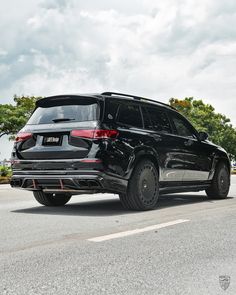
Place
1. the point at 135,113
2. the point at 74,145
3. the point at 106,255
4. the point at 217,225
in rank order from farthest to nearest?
1. the point at 135,113
2. the point at 74,145
3. the point at 217,225
4. the point at 106,255

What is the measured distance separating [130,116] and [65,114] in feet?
3.39

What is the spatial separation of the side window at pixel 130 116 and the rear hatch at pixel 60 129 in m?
0.44

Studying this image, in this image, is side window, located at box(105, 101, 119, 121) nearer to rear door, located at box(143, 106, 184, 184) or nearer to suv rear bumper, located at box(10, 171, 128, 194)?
rear door, located at box(143, 106, 184, 184)

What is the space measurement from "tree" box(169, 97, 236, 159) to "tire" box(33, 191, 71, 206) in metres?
47.2

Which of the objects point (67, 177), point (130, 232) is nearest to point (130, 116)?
point (67, 177)

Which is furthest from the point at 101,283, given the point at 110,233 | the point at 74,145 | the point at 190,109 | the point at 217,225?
the point at 190,109

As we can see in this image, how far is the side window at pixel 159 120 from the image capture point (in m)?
8.76

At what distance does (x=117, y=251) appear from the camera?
489cm

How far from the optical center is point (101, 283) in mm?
3717

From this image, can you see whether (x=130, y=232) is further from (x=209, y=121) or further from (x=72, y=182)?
(x=209, y=121)

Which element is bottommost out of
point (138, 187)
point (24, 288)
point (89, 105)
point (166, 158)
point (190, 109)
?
point (24, 288)

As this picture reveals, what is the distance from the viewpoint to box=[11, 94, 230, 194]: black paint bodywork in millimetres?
7508

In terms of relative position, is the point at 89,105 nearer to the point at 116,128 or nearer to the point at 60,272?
the point at 116,128

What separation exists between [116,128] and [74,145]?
671 millimetres
